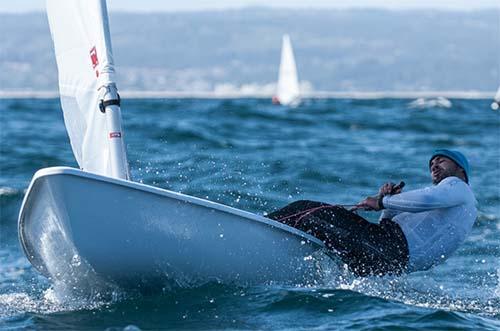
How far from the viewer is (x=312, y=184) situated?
12359 mm

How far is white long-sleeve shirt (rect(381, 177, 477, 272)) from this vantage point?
6809mm

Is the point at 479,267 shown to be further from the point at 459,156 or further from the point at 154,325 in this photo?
the point at 154,325

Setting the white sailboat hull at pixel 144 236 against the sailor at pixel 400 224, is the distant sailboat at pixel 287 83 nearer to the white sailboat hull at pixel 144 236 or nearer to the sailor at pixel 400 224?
the sailor at pixel 400 224

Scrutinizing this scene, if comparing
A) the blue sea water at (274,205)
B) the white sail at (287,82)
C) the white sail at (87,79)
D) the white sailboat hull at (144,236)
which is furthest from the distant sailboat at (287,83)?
the white sailboat hull at (144,236)

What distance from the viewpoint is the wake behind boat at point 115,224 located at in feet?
20.0

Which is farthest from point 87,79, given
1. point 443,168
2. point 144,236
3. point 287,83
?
point 287,83

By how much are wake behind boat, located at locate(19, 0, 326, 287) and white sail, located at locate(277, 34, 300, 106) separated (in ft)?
119

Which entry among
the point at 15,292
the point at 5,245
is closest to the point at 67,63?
the point at 15,292

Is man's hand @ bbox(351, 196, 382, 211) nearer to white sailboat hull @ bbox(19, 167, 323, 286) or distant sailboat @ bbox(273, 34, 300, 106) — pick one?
white sailboat hull @ bbox(19, 167, 323, 286)

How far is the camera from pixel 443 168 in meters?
7.06

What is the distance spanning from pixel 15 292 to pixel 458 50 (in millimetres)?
190304

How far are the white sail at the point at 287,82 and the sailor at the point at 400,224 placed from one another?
1439 inches

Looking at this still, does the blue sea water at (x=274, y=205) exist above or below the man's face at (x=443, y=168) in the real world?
below

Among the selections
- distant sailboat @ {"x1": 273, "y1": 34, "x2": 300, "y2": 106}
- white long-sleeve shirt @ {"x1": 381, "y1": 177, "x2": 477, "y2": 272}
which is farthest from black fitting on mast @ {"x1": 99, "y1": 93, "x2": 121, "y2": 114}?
distant sailboat @ {"x1": 273, "y1": 34, "x2": 300, "y2": 106}
